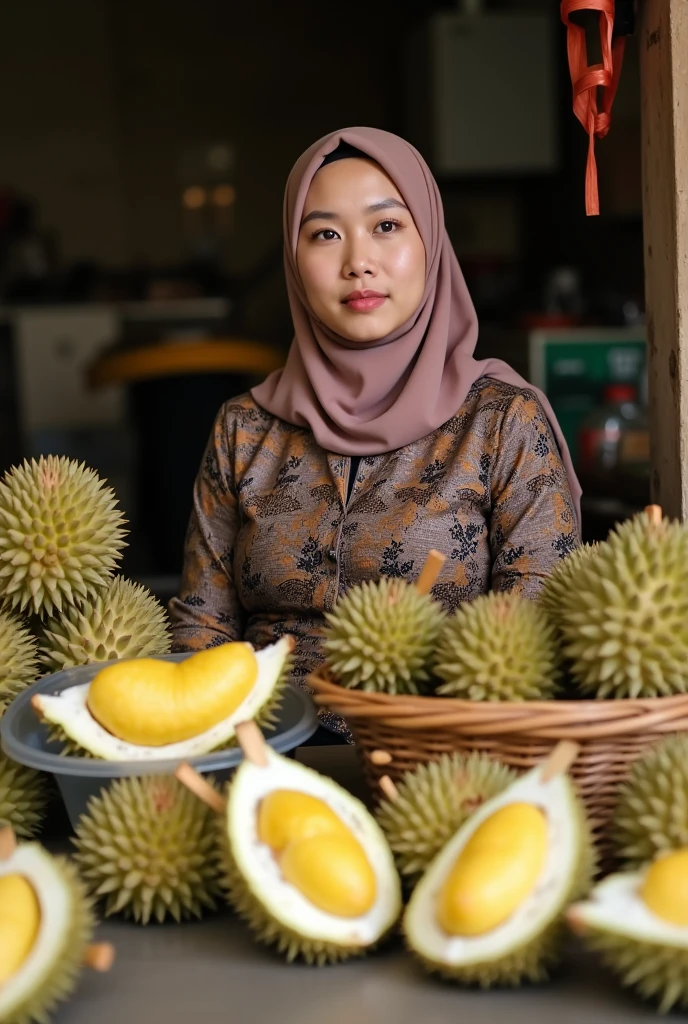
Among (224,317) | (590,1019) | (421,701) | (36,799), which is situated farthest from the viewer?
(224,317)

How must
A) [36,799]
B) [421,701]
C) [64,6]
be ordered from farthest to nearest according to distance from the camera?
[64,6] < [36,799] < [421,701]

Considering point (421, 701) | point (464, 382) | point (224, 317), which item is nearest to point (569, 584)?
point (421, 701)

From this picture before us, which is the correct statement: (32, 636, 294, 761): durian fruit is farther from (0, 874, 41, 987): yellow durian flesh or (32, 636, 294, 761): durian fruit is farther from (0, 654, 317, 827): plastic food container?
(0, 874, 41, 987): yellow durian flesh

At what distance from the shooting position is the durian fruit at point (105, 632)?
106 cm

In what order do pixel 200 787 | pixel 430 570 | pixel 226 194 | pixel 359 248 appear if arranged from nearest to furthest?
1. pixel 200 787
2. pixel 430 570
3. pixel 359 248
4. pixel 226 194

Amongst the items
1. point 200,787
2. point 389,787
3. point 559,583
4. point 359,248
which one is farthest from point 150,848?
point 359,248

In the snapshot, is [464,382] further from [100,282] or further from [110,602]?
[100,282]

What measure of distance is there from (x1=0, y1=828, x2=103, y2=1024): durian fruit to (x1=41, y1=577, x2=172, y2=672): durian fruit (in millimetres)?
307

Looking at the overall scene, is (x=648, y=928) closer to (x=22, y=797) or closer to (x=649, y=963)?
(x=649, y=963)

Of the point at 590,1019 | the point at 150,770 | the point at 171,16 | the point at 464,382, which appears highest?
the point at 171,16

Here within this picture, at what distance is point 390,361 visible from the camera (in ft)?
5.55

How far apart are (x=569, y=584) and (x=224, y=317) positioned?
495 centimetres

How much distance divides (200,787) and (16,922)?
15 centimetres

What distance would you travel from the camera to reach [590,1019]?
71 cm
